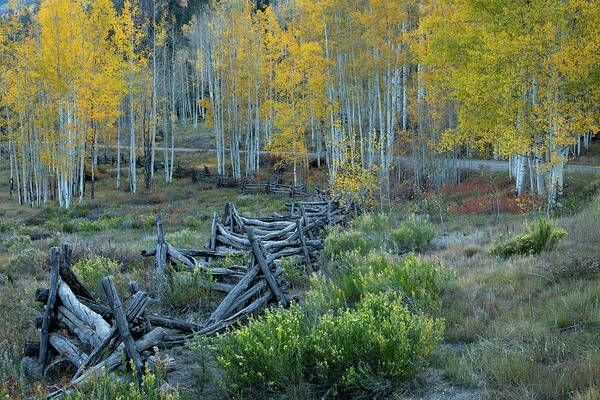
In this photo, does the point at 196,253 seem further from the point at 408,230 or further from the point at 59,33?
the point at 59,33

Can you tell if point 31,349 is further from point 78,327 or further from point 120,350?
point 120,350

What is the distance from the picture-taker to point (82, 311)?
13.3 feet

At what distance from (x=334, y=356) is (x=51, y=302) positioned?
302 cm

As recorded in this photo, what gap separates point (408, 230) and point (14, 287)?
7747mm

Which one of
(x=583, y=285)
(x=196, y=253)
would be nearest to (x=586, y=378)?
(x=583, y=285)

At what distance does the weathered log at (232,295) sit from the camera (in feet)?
15.0

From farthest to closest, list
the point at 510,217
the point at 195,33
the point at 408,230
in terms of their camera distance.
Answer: the point at 195,33 → the point at 510,217 → the point at 408,230

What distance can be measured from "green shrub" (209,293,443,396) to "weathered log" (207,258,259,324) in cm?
117

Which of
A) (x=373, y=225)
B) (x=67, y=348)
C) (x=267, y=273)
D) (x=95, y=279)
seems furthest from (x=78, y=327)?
(x=373, y=225)

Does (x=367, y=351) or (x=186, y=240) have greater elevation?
(x=367, y=351)

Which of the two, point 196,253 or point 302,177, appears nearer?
point 196,253

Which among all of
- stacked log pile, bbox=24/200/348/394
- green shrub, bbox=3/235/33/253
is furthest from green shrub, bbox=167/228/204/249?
green shrub, bbox=3/235/33/253

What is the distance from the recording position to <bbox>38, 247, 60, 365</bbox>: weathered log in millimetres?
3961

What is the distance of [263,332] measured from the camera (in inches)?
133
